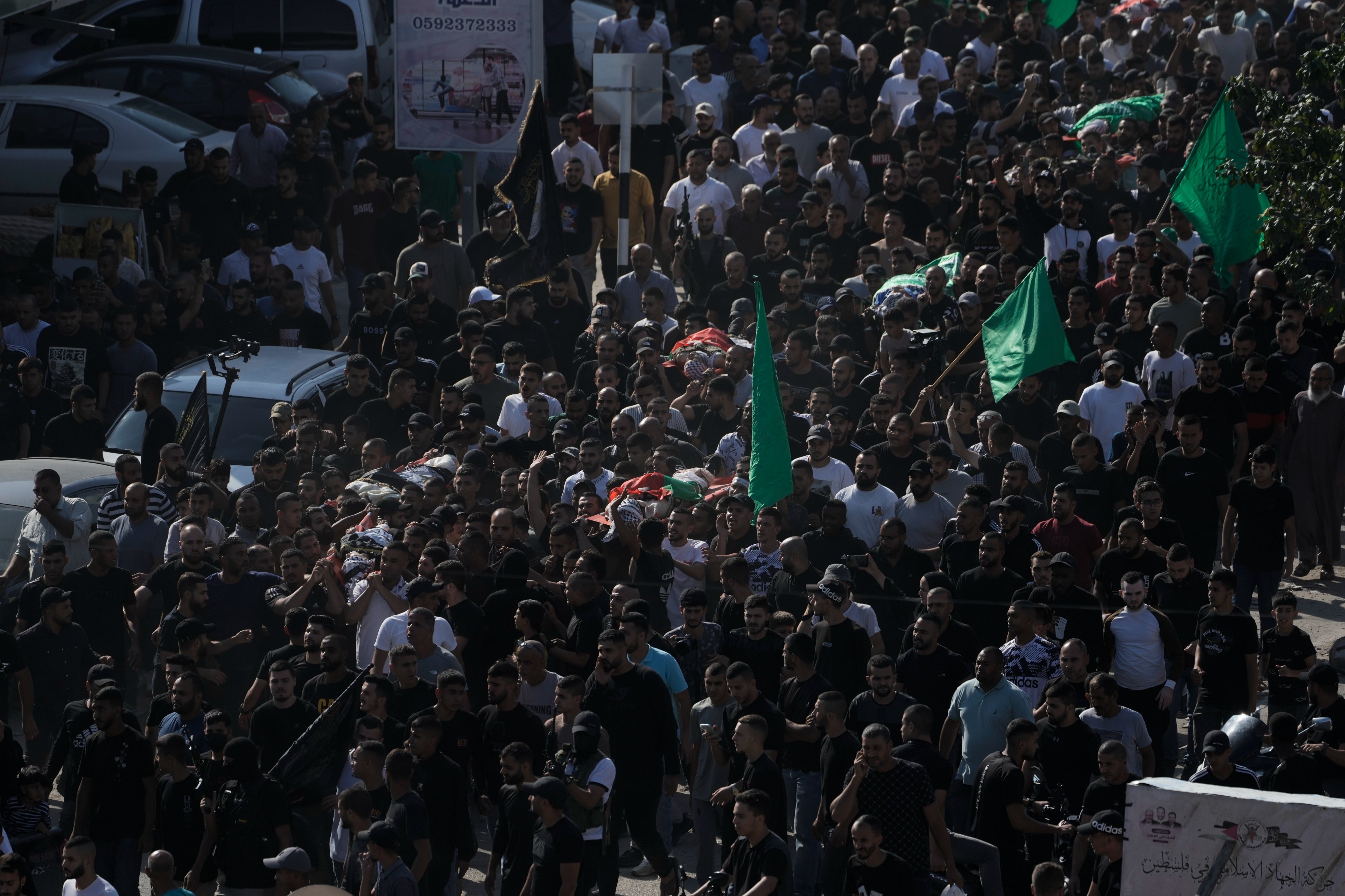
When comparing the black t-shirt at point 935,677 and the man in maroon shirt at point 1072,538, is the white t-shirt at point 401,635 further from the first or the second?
the man in maroon shirt at point 1072,538

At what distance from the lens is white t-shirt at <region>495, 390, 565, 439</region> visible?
1499cm

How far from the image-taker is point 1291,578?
47.4 ft

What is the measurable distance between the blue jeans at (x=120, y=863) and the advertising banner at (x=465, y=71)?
383 inches

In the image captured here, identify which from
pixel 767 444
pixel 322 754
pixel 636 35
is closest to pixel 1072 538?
pixel 767 444

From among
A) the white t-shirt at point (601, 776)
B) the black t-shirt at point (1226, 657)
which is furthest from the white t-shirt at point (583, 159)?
the white t-shirt at point (601, 776)

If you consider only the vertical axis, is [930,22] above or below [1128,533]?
above

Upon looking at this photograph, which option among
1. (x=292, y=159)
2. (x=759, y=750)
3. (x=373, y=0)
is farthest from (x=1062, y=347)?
(x=373, y=0)

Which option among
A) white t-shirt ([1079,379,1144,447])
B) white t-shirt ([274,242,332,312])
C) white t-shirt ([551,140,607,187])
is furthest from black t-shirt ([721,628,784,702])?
white t-shirt ([551,140,607,187])

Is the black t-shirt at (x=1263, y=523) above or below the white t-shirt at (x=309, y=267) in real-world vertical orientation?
below

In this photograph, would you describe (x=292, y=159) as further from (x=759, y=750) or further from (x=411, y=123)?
(x=759, y=750)

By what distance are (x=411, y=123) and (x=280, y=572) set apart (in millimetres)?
7541

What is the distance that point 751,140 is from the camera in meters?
20.8

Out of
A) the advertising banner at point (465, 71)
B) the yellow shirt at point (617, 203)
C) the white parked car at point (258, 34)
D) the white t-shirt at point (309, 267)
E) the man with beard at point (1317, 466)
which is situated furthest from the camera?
the white parked car at point (258, 34)

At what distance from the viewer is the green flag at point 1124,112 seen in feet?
65.9
